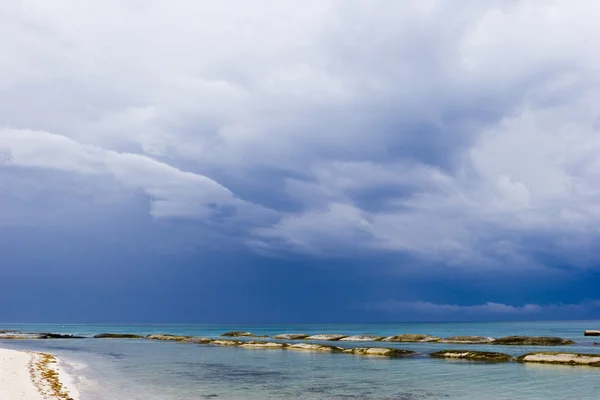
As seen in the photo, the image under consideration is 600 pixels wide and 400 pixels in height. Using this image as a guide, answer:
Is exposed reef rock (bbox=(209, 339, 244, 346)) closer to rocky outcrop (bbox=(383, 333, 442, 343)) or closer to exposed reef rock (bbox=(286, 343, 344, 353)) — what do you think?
exposed reef rock (bbox=(286, 343, 344, 353))

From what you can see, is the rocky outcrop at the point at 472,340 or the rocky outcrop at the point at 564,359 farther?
the rocky outcrop at the point at 472,340

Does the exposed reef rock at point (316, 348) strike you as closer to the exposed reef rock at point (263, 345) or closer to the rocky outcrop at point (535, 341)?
the exposed reef rock at point (263, 345)

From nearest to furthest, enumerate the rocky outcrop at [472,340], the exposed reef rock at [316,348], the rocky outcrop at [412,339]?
1. the exposed reef rock at [316,348]
2. the rocky outcrop at [472,340]
3. the rocky outcrop at [412,339]

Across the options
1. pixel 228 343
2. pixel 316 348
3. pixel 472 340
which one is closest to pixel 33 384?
pixel 316 348

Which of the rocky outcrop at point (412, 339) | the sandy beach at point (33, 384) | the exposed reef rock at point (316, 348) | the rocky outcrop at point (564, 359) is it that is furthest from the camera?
the rocky outcrop at point (412, 339)

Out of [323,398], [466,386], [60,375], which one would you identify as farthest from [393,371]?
[60,375]

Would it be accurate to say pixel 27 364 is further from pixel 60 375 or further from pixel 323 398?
pixel 323 398

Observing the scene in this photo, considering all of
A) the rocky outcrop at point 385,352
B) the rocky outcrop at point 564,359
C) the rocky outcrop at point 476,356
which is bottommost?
the rocky outcrop at point 385,352

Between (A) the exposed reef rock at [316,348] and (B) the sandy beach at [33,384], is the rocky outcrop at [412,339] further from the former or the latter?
(B) the sandy beach at [33,384]

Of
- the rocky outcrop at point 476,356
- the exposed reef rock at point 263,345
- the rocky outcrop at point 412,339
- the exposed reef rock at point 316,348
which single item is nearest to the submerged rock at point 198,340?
the exposed reef rock at point 263,345

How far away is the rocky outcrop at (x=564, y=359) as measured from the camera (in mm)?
52031

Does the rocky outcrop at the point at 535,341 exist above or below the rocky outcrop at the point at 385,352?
above

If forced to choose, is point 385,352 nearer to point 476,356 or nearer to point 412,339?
point 476,356

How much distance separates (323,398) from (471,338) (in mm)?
72232
